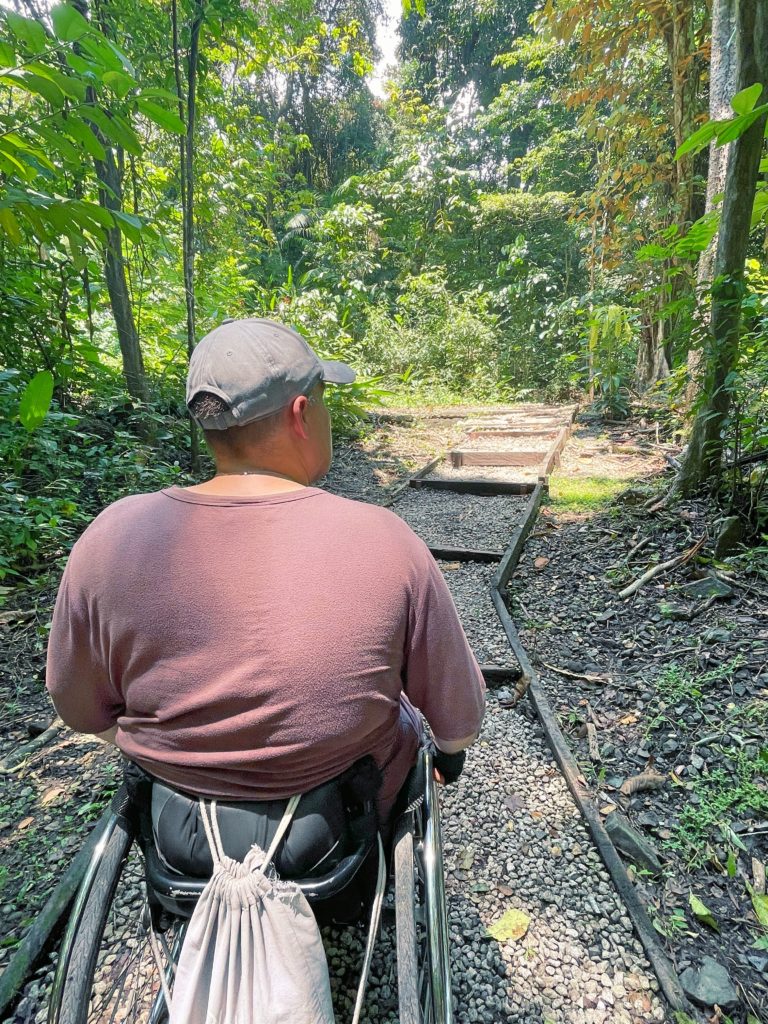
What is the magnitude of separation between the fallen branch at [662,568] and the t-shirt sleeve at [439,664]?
223 cm

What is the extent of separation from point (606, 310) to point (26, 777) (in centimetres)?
895

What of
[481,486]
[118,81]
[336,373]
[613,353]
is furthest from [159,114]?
[613,353]

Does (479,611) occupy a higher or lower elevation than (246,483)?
lower

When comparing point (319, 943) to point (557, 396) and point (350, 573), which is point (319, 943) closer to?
point (350, 573)

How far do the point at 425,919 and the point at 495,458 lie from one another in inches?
220

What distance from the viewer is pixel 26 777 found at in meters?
1.98

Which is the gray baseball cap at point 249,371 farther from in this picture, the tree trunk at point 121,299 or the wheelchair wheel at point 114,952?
the tree trunk at point 121,299

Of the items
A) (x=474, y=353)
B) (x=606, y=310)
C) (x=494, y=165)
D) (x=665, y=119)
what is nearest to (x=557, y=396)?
(x=474, y=353)

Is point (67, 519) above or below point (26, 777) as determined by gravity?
above

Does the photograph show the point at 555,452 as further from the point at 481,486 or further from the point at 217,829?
the point at 217,829

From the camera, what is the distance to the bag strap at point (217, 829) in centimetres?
85

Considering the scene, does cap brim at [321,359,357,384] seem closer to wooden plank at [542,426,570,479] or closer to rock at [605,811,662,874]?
rock at [605,811,662,874]

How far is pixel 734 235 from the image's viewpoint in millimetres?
3031

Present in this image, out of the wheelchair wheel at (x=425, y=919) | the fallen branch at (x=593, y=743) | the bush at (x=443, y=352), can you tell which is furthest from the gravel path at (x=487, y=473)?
the bush at (x=443, y=352)
